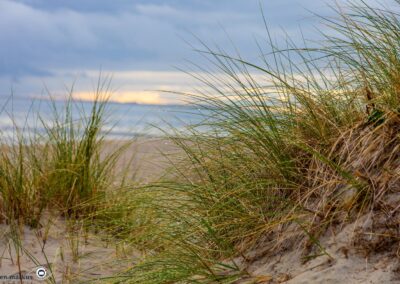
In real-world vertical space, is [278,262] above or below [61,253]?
above

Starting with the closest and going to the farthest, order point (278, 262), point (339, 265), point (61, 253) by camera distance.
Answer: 1. point (339, 265)
2. point (278, 262)
3. point (61, 253)

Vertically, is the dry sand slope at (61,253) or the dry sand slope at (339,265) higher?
the dry sand slope at (339,265)

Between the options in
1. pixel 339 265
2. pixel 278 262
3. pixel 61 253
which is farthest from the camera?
pixel 61 253

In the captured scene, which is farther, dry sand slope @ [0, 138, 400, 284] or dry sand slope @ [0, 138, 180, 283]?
dry sand slope @ [0, 138, 180, 283]

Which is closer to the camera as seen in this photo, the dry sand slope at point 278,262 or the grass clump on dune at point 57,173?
the dry sand slope at point 278,262

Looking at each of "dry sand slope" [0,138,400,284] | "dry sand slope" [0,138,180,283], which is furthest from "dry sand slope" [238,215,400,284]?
"dry sand slope" [0,138,180,283]

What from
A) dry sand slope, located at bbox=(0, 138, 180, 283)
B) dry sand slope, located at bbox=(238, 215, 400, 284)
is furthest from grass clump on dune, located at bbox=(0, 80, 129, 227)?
dry sand slope, located at bbox=(238, 215, 400, 284)

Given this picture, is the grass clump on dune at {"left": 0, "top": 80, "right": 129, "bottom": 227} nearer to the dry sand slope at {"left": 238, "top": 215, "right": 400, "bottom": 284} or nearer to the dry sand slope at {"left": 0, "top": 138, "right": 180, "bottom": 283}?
the dry sand slope at {"left": 0, "top": 138, "right": 180, "bottom": 283}

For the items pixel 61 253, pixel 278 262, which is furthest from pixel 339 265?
pixel 61 253

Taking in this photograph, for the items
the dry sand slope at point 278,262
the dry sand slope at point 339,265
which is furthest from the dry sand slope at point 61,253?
the dry sand slope at point 339,265

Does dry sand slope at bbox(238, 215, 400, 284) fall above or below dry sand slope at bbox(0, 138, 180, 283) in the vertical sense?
above

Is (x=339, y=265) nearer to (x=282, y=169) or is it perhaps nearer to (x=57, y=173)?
(x=282, y=169)

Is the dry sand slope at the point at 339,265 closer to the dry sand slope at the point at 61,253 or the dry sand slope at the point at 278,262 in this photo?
the dry sand slope at the point at 278,262

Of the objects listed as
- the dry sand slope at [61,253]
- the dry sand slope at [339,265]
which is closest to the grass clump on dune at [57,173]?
the dry sand slope at [61,253]
